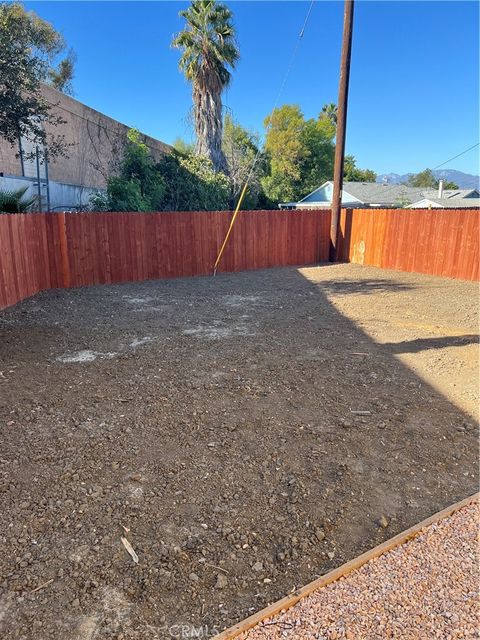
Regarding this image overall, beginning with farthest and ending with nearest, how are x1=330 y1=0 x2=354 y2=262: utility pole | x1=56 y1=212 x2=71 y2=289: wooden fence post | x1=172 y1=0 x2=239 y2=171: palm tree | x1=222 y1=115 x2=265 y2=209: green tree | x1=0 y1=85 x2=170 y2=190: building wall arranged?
x1=222 y1=115 x2=265 y2=209: green tree → x1=172 y1=0 x2=239 y2=171: palm tree → x1=330 y1=0 x2=354 y2=262: utility pole → x1=0 y1=85 x2=170 y2=190: building wall → x1=56 y1=212 x2=71 y2=289: wooden fence post

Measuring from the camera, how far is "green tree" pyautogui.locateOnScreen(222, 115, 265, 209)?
2144 cm

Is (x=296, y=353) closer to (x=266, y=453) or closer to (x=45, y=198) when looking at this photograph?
(x=266, y=453)

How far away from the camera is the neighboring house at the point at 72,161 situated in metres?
10.7

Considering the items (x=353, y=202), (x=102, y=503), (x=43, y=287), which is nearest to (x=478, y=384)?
(x=102, y=503)

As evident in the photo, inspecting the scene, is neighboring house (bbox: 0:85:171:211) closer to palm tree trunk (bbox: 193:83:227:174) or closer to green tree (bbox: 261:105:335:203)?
palm tree trunk (bbox: 193:83:227:174)

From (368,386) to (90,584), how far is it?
3.00 meters

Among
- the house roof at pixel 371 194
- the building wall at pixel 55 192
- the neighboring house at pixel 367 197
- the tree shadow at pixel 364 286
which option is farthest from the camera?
the house roof at pixel 371 194

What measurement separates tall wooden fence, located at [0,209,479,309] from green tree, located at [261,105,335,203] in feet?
79.1

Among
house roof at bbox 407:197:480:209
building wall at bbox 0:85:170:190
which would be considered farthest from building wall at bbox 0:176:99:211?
house roof at bbox 407:197:480:209

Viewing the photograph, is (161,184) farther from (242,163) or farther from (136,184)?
(242,163)

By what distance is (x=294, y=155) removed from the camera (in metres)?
36.6

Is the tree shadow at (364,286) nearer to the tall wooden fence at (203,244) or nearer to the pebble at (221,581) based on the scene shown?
the tall wooden fence at (203,244)

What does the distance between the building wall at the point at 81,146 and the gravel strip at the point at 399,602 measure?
1108 centimetres

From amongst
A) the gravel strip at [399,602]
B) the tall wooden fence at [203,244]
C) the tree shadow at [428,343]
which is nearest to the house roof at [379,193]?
the tall wooden fence at [203,244]
